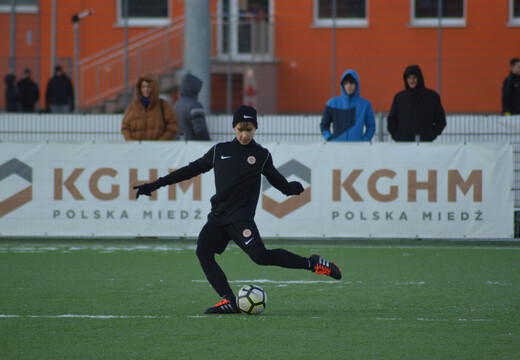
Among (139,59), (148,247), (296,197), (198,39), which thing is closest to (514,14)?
(198,39)

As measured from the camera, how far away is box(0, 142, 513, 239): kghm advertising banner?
524 inches

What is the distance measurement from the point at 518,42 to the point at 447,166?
8786 millimetres

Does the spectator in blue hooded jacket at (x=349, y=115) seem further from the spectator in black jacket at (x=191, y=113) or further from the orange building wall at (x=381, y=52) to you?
the orange building wall at (x=381, y=52)

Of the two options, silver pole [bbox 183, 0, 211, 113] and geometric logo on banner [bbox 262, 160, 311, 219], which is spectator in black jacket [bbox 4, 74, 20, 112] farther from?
geometric logo on banner [bbox 262, 160, 311, 219]

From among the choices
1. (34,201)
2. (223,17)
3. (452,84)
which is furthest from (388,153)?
(223,17)

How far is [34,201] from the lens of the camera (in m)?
13.6

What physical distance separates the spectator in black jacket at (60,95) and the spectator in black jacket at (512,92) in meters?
9.34

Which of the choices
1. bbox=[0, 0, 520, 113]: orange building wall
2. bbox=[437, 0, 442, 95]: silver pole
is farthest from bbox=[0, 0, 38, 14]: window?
bbox=[437, 0, 442, 95]: silver pole

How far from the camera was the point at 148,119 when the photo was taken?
14.0m

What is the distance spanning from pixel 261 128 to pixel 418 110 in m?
2.54

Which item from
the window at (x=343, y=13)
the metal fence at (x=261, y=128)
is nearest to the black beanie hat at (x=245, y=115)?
the metal fence at (x=261, y=128)

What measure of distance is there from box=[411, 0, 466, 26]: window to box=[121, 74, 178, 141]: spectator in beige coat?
8167 mm

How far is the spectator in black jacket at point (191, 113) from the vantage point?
14.4m

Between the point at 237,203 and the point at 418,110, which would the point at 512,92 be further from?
the point at 237,203
